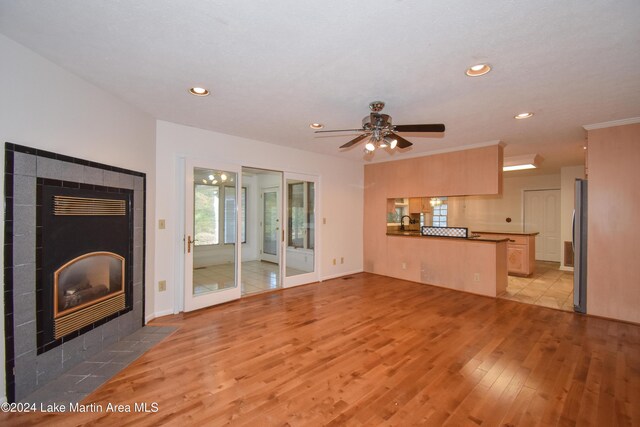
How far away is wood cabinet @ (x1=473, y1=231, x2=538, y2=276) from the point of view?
234 inches

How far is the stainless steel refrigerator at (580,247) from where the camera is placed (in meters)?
3.78

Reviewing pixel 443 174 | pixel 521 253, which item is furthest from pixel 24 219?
pixel 521 253

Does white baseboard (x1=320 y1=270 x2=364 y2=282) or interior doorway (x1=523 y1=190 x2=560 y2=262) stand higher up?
interior doorway (x1=523 y1=190 x2=560 y2=262)

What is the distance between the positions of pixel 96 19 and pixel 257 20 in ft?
3.32

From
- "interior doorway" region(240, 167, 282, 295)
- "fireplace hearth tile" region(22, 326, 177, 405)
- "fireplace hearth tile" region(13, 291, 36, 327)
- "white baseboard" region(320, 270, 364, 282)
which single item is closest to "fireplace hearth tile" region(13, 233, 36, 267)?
"fireplace hearth tile" region(13, 291, 36, 327)

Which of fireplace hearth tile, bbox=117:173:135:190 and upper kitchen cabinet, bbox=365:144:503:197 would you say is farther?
upper kitchen cabinet, bbox=365:144:503:197

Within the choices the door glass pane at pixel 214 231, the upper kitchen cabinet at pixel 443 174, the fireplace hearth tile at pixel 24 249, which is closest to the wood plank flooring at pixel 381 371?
the door glass pane at pixel 214 231

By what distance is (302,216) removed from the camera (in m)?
5.48

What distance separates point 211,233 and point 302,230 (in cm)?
182

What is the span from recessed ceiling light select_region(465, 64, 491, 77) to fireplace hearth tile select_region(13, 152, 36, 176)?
3.48m

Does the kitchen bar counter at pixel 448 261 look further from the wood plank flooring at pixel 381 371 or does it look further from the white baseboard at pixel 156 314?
the white baseboard at pixel 156 314

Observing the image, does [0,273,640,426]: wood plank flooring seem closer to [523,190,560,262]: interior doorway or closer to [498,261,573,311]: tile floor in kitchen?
[498,261,573,311]: tile floor in kitchen

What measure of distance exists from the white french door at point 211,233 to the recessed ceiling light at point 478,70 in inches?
128

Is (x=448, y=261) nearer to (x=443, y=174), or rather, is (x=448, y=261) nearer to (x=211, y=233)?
(x=443, y=174)
